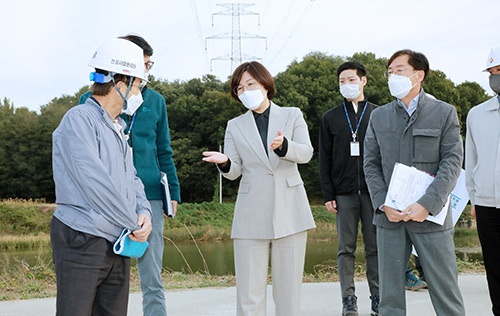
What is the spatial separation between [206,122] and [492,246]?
1366 inches

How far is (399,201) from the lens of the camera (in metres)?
3.71

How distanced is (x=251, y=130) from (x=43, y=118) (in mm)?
38879

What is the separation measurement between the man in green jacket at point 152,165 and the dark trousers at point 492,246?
2211 mm

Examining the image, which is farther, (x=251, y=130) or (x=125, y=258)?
(x=251, y=130)

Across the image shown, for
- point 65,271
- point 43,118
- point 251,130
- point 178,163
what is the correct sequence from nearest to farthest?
point 65,271
point 251,130
point 178,163
point 43,118

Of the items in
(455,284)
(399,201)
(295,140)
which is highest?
(295,140)

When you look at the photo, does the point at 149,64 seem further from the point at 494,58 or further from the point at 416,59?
the point at 494,58

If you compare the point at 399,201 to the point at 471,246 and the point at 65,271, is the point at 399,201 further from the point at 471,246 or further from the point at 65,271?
the point at 471,246

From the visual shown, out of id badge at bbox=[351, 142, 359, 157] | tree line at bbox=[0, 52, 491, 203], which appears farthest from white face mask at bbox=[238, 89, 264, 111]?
tree line at bbox=[0, 52, 491, 203]

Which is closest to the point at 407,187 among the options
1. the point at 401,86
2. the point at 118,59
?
the point at 401,86

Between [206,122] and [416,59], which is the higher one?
[206,122]

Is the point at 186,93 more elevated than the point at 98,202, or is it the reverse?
the point at 186,93

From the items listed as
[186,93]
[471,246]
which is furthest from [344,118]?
[186,93]

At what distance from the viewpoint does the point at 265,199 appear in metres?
3.88
